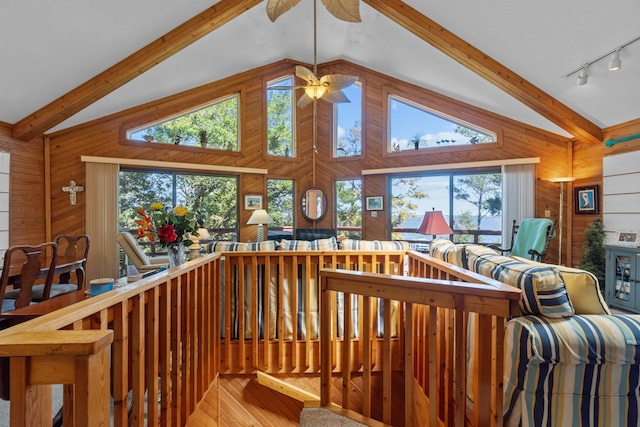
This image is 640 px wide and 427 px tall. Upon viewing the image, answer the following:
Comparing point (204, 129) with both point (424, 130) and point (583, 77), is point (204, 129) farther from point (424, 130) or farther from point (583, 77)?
point (583, 77)

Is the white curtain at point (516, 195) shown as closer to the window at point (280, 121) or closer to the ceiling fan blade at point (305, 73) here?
the ceiling fan blade at point (305, 73)

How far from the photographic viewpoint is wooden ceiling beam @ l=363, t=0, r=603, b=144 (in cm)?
387

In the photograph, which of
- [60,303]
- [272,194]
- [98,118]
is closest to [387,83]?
[272,194]

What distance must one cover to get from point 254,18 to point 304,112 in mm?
2324

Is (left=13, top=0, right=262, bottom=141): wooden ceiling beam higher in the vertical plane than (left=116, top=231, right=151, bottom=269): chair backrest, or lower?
higher

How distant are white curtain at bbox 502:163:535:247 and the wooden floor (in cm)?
398

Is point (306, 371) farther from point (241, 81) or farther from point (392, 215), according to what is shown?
point (241, 81)

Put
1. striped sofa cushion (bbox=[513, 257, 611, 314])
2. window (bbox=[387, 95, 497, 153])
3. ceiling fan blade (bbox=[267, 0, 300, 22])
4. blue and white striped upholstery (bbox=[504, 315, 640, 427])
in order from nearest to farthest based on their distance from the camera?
1. blue and white striped upholstery (bbox=[504, 315, 640, 427])
2. striped sofa cushion (bbox=[513, 257, 611, 314])
3. ceiling fan blade (bbox=[267, 0, 300, 22])
4. window (bbox=[387, 95, 497, 153])

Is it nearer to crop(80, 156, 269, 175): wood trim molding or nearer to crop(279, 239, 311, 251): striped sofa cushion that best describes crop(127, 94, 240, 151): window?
crop(80, 156, 269, 175): wood trim molding

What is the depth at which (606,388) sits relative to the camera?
1184mm

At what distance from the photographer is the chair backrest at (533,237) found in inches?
167

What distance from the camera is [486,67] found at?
3.99m

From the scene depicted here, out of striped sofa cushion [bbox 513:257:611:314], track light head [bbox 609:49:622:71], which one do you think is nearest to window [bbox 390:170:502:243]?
track light head [bbox 609:49:622:71]

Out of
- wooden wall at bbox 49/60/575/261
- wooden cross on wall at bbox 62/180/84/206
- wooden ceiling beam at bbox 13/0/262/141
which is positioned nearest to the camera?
wooden ceiling beam at bbox 13/0/262/141
